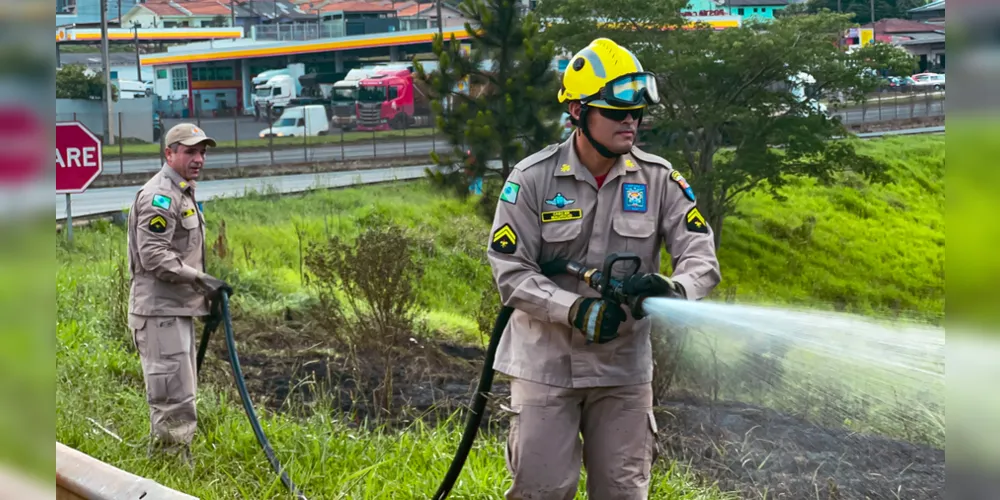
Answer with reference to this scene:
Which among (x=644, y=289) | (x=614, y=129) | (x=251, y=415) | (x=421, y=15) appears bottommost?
(x=251, y=415)

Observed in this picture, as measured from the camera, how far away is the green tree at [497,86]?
14531 mm

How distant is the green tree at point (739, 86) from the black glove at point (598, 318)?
19.9m

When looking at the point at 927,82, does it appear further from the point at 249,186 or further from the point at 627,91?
the point at 627,91

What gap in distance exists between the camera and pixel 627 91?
3.98 metres

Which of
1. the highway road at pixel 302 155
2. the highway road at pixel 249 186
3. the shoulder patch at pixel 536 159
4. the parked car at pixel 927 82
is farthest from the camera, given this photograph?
the parked car at pixel 927 82

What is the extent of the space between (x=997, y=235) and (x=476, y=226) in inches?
846

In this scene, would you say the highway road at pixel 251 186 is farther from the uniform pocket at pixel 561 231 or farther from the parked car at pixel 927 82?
the uniform pocket at pixel 561 231

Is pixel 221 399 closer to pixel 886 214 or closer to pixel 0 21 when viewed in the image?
pixel 0 21

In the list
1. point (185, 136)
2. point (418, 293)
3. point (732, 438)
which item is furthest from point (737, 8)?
point (185, 136)

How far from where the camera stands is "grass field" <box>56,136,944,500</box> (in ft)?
18.5

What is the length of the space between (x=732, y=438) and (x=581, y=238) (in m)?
2.73

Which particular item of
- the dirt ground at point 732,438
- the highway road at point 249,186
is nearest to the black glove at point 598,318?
the dirt ground at point 732,438

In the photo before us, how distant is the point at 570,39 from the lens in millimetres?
22578

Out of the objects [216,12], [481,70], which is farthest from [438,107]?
[216,12]
